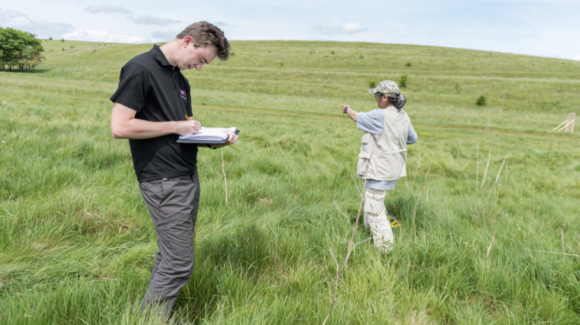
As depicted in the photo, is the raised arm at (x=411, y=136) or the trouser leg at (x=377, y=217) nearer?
the trouser leg at (x=377, y=217)

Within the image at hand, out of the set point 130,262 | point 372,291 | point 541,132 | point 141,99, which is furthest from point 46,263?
point 541,132

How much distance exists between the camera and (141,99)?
1.95 m

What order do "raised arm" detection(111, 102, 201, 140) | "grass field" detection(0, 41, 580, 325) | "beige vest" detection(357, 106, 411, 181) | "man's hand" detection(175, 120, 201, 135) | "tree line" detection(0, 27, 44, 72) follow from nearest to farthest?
"raised arm" detection(111, 102, 201, 140), "man's hand" detection(175, 120, 201, 135), "grass field" detection(0, 41, 580, 325), "beige vest" detection(357, 106, 411, 181), "tree line" detection(0, 27, 44, 72)

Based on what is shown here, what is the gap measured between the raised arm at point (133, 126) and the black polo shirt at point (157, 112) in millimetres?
65

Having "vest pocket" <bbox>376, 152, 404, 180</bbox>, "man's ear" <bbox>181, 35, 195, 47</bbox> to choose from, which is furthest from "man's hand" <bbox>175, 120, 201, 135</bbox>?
"vest pocket" <bbox>376, 152, 404, 180</bbox>

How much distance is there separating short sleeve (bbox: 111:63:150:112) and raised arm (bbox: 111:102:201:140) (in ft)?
0.12

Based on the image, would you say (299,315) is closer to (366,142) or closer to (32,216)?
(366,142)

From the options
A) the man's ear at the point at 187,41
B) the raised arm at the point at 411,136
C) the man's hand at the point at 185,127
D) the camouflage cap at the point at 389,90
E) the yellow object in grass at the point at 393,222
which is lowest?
the yellow object in grass at the point at 393,222

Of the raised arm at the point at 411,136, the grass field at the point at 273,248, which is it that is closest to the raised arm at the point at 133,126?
the grass field at the point at 273,248

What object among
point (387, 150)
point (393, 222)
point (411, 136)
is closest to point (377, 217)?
point (393, 222)

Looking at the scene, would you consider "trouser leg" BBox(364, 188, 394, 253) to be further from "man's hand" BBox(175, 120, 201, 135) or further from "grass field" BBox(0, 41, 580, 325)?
"man's hand" BBox(175, 120, 201, 135)

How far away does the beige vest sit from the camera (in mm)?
3518

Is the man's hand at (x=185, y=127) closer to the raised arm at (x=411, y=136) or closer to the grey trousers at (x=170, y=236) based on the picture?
the grey trousers at (x=170, y=236)

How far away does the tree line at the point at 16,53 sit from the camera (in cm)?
5428
